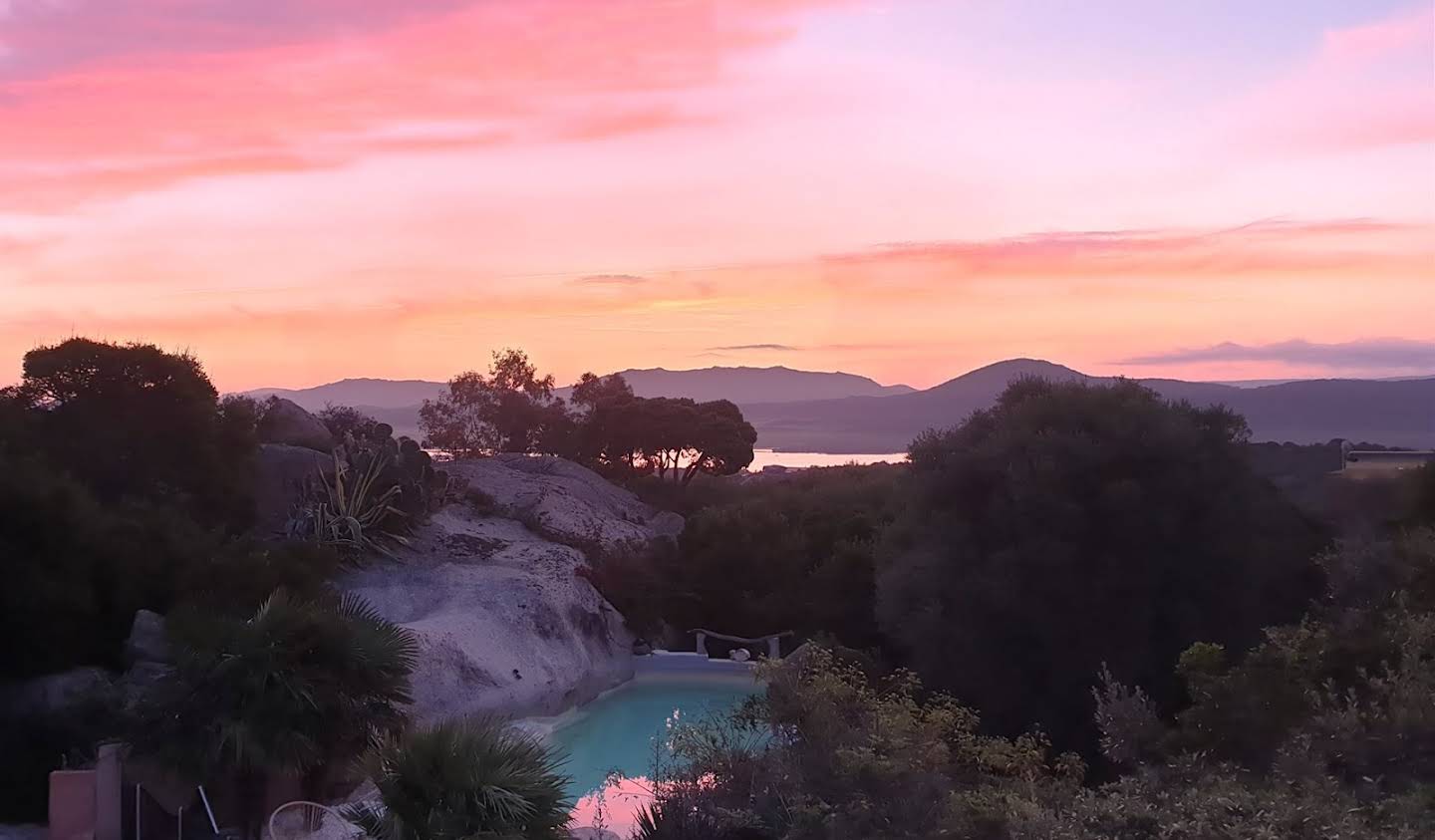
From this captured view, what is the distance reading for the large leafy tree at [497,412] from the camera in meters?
41.4

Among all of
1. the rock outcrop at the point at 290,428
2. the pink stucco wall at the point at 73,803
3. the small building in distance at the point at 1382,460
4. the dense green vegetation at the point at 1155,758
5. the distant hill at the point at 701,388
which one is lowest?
the pink stucco wall at the point at 73,803

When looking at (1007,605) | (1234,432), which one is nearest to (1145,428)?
(1234,432)

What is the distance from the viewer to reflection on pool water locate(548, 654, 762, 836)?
1202 cm

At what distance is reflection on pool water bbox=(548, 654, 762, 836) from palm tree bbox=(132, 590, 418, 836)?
2911mm

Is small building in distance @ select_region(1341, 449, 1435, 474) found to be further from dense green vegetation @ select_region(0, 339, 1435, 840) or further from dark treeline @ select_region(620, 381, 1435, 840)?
dense green vegetation @ select_region(0, 339, 1435, 840)

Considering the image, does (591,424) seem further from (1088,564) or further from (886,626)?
(1088,564)

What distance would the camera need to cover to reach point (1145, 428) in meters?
13.5

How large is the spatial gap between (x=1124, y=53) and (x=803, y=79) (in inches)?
175

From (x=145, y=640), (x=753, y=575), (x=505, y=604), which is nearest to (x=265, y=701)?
(x=145, y=640)

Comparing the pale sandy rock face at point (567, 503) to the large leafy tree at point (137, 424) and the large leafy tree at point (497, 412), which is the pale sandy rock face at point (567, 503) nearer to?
the large leafy tree at point (137, 424)

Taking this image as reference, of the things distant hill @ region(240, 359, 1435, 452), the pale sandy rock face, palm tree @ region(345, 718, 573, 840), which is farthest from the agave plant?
palm tree @ region(345, 718, 573, 840)

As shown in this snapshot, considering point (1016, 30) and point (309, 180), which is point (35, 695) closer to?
point (309, 180)

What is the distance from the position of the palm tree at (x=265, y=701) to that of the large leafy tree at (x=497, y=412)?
103ft

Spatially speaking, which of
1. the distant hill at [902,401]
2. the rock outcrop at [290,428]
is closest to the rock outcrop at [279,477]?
the rock outcrop at [290,428]
